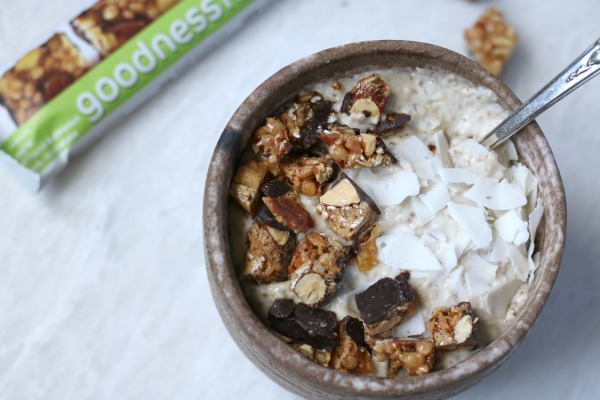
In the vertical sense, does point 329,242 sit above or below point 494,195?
above

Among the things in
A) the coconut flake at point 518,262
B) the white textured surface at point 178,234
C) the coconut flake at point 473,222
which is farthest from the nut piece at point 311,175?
the white textured surface at point 178,234

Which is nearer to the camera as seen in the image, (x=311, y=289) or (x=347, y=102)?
(x=311, y=289)

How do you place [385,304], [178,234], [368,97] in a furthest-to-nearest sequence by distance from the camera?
[178,234] → [368,97] → [385,304]

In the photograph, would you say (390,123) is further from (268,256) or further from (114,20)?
(114,20)

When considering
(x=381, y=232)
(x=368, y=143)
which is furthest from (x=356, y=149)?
(x=381, y=232)

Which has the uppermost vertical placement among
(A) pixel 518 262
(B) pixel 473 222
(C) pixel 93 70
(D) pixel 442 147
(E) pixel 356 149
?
(C) pixel 93 70

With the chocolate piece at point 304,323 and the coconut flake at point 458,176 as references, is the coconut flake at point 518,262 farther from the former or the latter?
the chocolate piece at point 304,323

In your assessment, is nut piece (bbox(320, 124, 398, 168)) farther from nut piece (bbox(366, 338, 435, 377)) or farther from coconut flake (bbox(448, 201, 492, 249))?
nut piece (bbox(366, 338, 435, 377))

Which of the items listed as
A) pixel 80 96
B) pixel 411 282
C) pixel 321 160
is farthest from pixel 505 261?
pixel 80 96

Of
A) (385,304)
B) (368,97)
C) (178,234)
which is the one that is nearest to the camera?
(385,304)
